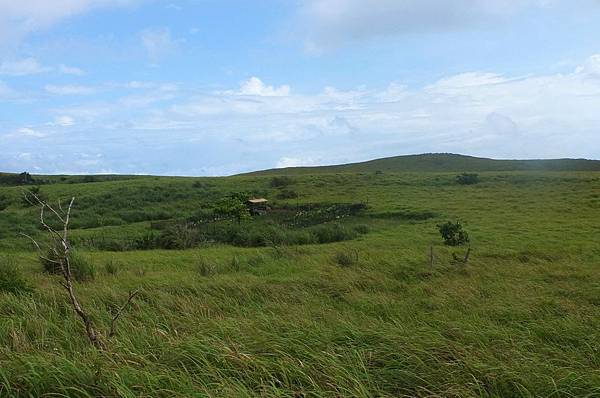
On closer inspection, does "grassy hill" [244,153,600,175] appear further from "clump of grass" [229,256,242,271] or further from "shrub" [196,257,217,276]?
"shrub" [196,257,217,276]

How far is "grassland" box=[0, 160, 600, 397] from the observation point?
4902mm

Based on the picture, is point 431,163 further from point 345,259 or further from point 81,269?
point 81,269

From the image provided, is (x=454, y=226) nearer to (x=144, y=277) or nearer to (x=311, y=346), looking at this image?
(x=144, y=277)

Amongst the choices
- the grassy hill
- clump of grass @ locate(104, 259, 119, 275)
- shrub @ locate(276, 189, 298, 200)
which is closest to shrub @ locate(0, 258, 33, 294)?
clump of grass @ locate(104, 259, 119, 275)

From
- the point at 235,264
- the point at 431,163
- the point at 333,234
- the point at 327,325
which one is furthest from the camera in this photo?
the point at 431,163

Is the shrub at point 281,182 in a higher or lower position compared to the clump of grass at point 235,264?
higher

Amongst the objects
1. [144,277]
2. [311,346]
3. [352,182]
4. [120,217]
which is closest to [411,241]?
[144,277]

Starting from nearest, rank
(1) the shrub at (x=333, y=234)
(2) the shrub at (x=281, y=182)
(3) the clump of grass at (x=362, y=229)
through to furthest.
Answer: (1) the shrub at (x=333, y=234) → (3) the clump of grass at (x=362, y=229) → (2) the shrub at (x=281, y=182)

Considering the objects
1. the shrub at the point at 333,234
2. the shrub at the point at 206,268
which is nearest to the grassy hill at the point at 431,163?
the shrub at the point at 333,234

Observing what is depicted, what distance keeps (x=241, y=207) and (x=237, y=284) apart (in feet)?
78.0

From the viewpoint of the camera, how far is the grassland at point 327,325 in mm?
4902

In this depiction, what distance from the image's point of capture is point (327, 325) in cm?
719

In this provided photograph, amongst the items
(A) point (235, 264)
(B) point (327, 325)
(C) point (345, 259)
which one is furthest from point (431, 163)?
(B) point (327, 325)

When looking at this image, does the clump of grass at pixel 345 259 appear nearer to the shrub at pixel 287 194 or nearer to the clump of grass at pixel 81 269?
the clump of grass at pixel 81 269
